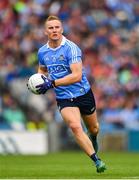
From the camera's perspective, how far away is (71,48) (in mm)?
11297

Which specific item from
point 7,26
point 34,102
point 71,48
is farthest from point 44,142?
point 71,48

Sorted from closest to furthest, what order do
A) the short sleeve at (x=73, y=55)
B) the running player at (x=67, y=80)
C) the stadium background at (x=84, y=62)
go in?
the running player at (x=67, y=80) → the short sleeve at (x=73, y=55) → the stadium background at (x=84, y=62)

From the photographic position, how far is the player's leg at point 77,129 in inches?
428

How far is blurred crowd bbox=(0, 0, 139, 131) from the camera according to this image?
21.9 meters

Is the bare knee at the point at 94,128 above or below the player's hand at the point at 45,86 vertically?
below

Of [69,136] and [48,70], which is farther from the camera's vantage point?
[69,136]

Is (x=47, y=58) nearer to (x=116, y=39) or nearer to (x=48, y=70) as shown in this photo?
(x=48, y=70)

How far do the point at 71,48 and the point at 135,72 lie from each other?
41.1 ft

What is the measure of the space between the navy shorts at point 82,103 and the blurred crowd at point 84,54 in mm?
8880

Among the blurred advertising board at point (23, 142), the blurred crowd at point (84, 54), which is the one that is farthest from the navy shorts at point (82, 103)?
the blurred crowd at point (84, 54)

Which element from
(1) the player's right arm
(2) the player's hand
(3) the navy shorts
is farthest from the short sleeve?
(1) the player's right arm

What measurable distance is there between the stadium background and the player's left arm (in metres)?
8.09

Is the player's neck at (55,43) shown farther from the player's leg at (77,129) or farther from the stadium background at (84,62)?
the stadium background at (84,62)

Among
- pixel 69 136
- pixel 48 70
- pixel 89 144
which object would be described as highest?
pixel 48 70
